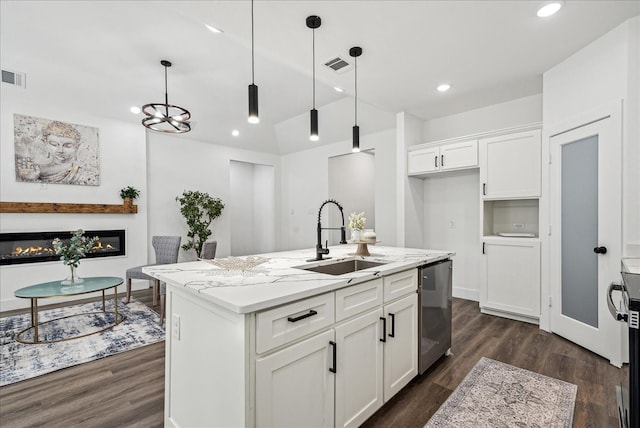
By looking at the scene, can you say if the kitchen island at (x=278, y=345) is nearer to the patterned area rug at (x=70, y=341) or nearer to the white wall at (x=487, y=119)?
the patterned area rug at (x=70, y=341)

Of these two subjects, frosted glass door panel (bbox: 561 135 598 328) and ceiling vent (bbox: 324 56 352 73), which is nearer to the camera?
frosted glass door panel (bbox: 561 135 598 328)

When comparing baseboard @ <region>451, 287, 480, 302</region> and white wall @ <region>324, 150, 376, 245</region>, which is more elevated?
white wall @ <region>324, 150, 376, 245</region>

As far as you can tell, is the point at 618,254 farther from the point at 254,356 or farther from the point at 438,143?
the point at 254,356

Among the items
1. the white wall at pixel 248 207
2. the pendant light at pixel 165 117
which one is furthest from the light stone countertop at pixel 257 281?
the white wall at pixel 248 207

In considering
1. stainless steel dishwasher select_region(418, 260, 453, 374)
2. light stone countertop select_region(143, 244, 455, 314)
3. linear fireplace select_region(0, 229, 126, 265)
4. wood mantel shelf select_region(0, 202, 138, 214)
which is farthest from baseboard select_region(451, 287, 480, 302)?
linear fireplace select_region(0, 229, 126, 265)

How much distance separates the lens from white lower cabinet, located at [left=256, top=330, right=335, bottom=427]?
1189 millimetres

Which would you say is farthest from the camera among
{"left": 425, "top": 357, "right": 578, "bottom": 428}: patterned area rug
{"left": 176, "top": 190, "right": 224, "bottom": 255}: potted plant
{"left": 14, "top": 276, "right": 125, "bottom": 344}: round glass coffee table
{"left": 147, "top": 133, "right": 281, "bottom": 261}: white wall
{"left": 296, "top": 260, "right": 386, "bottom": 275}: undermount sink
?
{"left": 176, "top": 190, "right": 224, "bottom": 255}: potted plant

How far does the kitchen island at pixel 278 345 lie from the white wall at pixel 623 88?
6.68 feet

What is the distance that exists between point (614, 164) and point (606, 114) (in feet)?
1.41

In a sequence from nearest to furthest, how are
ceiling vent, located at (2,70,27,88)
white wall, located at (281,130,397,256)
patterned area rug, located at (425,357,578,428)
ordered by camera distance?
patterned area rug, located at (425,357,578,428)
ceiling vent, located at (2,70,27,88)
white wall, located at (281,130,397,256)

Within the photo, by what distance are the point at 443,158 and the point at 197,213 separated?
431 cm

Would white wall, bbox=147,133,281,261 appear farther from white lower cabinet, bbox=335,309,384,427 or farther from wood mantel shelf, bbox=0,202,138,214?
white lower cabinet, bbox=335,309,384,427

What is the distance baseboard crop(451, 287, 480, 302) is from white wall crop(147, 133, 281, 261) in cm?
444

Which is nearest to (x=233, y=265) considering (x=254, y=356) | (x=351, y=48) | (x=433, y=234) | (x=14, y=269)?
(x=254, y=356)
